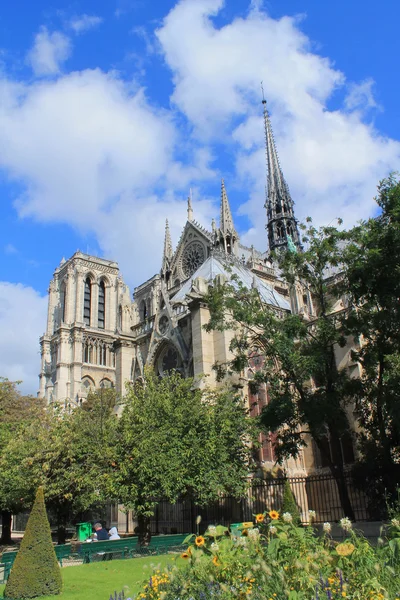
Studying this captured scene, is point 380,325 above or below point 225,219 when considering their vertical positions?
below

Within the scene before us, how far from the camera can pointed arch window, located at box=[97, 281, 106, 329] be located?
8627 cm

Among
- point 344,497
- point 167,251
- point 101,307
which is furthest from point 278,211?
point 344,497

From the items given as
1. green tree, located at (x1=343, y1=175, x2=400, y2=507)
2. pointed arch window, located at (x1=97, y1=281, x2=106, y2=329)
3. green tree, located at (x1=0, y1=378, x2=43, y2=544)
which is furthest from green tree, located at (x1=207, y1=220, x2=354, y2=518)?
pointed arch window, located at (x1=97, y1=281, x2=106, y2=329)

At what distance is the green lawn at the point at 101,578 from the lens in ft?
33.7

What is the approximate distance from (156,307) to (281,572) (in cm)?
4481

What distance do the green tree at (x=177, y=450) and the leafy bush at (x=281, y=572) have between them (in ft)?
36.8

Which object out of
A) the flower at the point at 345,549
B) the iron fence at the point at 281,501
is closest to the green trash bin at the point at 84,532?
the iron fence at the point at 281,501

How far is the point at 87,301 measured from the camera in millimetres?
86812

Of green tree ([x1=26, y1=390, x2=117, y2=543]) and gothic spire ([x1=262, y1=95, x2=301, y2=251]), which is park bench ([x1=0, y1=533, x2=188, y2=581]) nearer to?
green tree ([x1=26, y1=390, x2=117, y2=543])

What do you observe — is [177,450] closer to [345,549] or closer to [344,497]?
[344,497]

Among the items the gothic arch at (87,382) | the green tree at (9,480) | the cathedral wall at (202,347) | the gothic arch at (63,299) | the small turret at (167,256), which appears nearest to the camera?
the green tree at (9,480)

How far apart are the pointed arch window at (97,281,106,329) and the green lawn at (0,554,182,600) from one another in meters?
71.9

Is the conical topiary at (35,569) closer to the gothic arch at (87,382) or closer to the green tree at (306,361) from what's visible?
the green tree at (306,361)

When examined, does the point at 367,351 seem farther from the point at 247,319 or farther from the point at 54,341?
the point at 54,341
